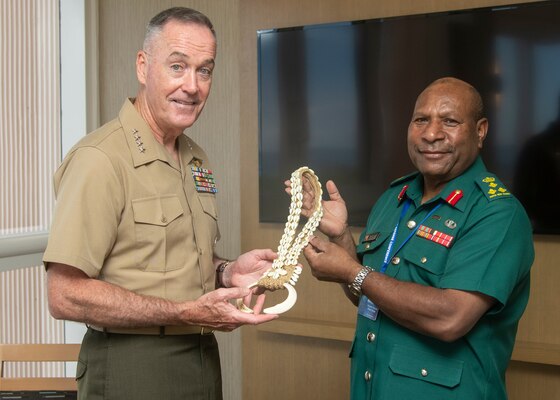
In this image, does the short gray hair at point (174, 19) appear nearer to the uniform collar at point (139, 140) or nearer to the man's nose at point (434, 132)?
the uniform collar at point (139, 140)

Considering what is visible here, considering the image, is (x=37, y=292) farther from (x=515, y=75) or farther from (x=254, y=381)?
(x=515, y=75)

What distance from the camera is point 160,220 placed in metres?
2.00

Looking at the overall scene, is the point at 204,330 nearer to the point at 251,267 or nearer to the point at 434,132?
Result: the point at 251,267

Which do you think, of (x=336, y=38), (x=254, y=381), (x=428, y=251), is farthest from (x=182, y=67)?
(x=254, y=381)

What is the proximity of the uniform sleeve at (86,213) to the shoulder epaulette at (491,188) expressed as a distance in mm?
1001

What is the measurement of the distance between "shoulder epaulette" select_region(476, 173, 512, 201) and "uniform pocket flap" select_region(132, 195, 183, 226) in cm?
86

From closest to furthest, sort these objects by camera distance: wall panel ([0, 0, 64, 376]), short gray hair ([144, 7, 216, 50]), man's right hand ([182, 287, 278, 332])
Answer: man's right hand ([182, 287, 278, 332])
short gray hair ([144, 7, 216, 50])
wall panel ([0, 0, 64, 376])

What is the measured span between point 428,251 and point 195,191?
0.72 meters

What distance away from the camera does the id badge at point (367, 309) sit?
212 cm

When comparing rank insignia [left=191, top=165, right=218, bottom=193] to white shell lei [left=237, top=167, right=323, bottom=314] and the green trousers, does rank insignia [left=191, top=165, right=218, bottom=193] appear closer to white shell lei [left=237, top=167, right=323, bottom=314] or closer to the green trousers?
white shell lei [left=237, top=167, right=323, bottom=314]

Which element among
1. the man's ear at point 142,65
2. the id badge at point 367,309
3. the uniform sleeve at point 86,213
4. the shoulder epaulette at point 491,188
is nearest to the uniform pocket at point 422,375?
the id badge at point 367,309

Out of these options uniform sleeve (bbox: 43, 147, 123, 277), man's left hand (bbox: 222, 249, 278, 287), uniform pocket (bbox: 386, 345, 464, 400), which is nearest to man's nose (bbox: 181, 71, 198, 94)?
uniform sleeve (bbox: 43, 147, 123, 277)

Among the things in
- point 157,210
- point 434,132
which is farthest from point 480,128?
point 157,210

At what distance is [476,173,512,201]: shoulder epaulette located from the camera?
78.3 inches
